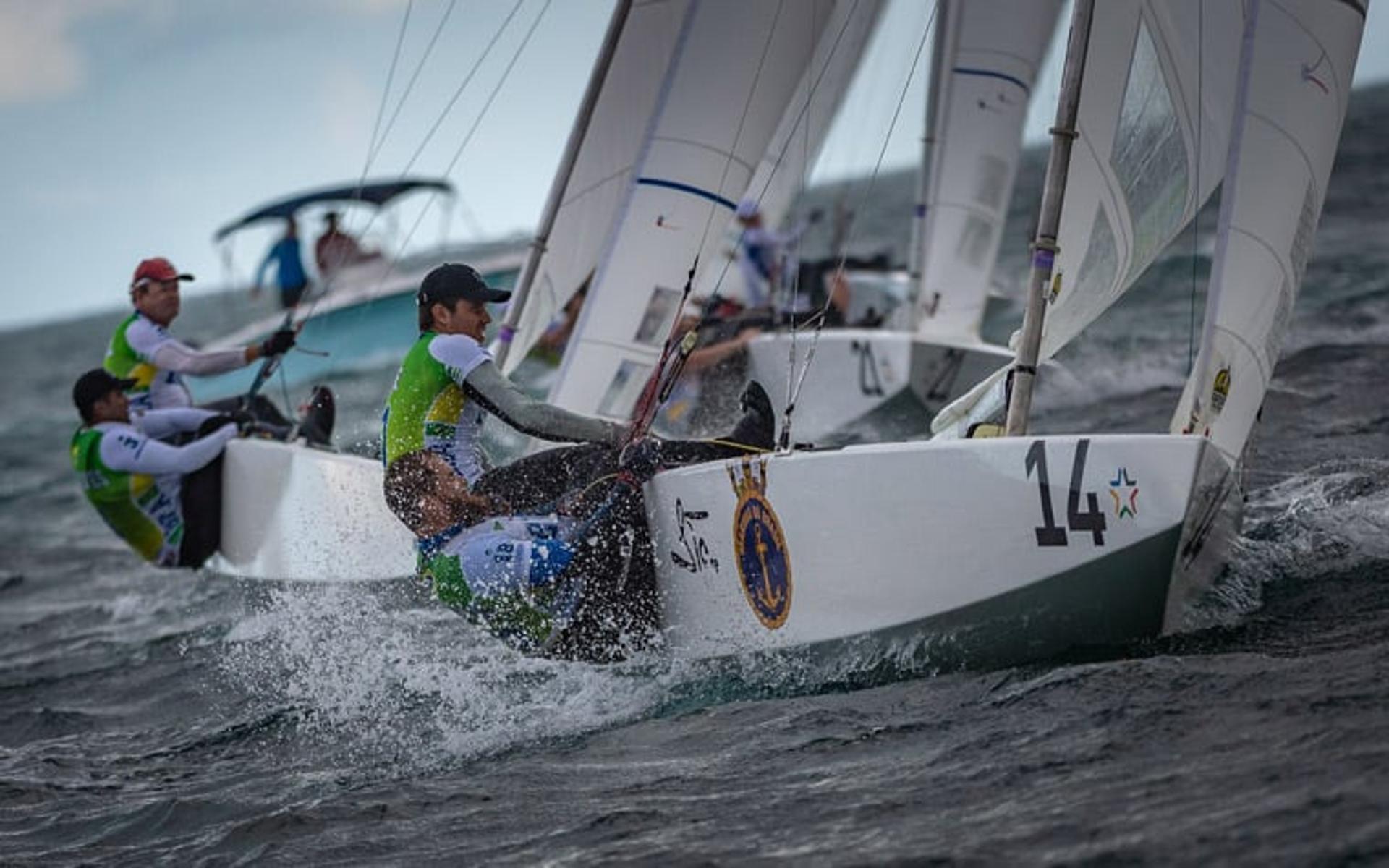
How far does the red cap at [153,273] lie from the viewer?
7723mm

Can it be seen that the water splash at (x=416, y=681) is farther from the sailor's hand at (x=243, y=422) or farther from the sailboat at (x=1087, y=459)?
the sailor's hand at (x=243, y=422)

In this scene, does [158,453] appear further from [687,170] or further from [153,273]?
[687,170]

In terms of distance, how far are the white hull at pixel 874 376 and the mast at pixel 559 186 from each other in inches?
80.7

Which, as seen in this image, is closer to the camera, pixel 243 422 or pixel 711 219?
pixel 711 219

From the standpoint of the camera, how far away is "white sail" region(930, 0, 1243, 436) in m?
4.65

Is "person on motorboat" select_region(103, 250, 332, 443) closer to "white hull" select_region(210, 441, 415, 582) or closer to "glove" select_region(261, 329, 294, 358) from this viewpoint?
"glove" select_region(261, 329, 294, 358)

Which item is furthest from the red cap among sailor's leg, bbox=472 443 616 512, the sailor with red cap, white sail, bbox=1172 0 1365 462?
white sail, bbox=1172 0 1365 462

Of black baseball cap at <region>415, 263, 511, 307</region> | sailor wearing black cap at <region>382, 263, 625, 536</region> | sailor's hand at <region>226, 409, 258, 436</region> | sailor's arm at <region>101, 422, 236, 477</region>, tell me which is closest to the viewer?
sailor wearing black cap at <region>382, 263, 625, 536</region>

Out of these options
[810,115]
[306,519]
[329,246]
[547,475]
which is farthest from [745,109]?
[329,246]

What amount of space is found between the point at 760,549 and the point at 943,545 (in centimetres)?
64

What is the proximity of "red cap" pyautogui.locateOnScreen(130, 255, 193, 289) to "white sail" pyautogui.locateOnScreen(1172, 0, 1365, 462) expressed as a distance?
5.05m

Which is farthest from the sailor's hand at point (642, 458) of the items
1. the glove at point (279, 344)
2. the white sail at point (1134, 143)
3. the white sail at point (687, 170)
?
the glove at point (279, 344)

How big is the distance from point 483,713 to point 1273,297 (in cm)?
254

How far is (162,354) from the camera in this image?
7758 millimetres
